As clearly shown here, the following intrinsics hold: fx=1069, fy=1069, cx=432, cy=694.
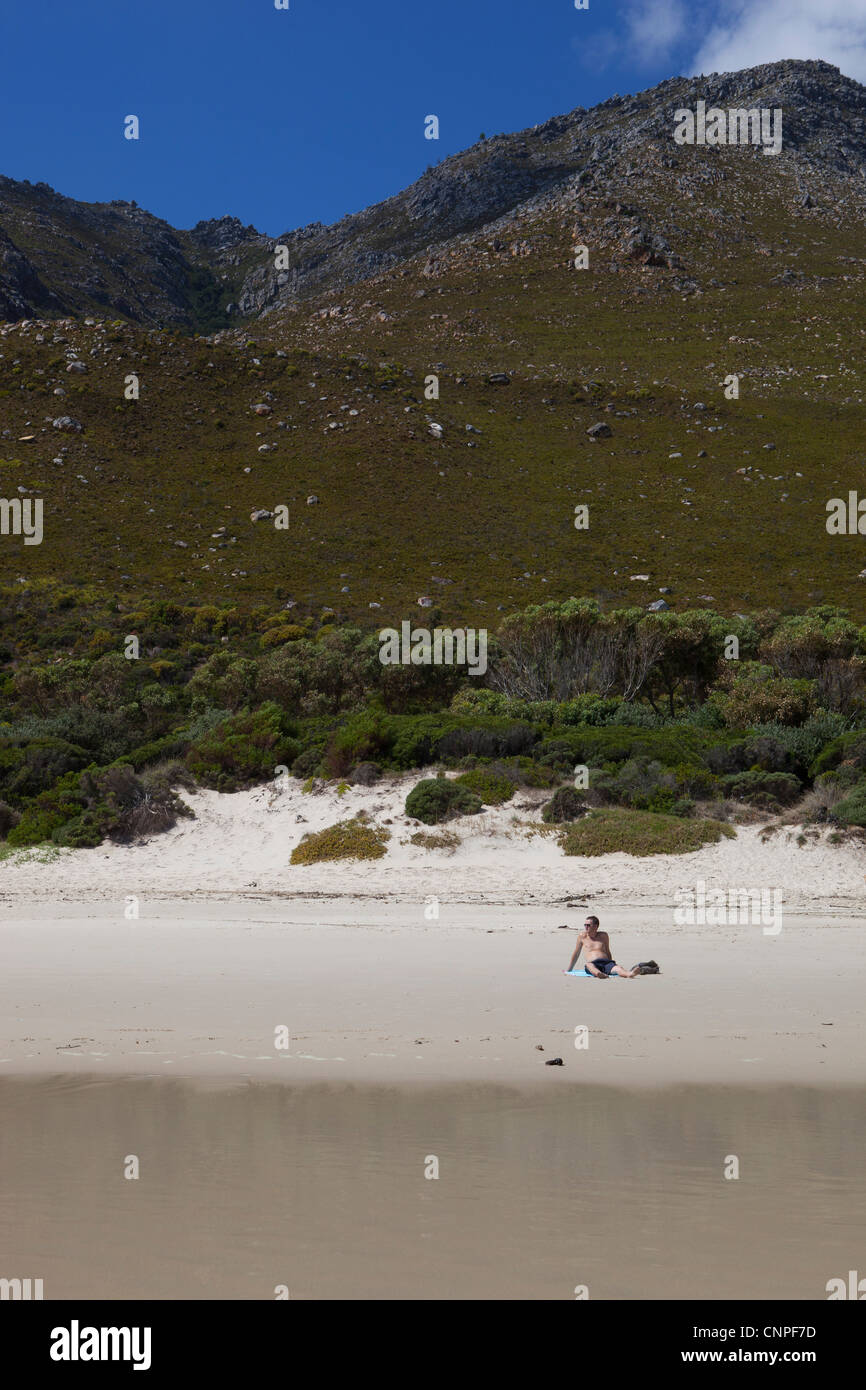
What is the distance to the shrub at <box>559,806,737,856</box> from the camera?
17.1 m

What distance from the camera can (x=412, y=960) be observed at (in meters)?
11.5

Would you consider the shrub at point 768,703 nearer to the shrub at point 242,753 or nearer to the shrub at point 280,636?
the shrub at point 242,753

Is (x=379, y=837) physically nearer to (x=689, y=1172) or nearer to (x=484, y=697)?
(x=484, y=697)

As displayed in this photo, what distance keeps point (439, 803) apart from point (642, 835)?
3.53 metres

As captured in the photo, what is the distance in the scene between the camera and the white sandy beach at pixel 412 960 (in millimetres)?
8242

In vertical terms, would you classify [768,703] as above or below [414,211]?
below

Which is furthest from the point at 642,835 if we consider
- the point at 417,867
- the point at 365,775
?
the point at 365,775

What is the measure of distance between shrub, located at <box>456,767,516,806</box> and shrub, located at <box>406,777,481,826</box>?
0.71 feet

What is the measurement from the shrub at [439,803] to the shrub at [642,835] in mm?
1776

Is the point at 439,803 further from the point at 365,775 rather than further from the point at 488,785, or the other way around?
the point at 365,775

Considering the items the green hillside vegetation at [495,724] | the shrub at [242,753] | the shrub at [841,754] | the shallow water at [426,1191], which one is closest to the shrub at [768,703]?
the green hillside vegetation at [495,724]

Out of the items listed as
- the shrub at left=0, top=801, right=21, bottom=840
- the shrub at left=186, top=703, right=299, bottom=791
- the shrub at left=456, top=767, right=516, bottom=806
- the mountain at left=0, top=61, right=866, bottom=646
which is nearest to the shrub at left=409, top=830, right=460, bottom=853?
the shrub at left=456, top=767, right=516, bottom=806

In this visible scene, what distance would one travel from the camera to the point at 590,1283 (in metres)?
4.39
